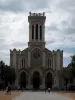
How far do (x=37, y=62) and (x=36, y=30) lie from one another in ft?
42.2

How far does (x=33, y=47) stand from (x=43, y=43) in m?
4.09

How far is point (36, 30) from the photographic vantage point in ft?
464

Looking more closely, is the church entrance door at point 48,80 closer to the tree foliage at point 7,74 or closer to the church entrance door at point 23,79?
the church entrance door at point 23,79

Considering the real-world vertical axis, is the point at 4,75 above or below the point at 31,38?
below

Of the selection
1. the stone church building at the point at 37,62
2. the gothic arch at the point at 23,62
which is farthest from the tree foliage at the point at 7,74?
the gothic arch at the point at 23,62

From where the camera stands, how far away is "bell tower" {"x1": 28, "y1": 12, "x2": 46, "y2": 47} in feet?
459

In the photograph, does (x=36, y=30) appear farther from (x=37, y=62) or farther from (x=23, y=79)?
(x=23, y=79)

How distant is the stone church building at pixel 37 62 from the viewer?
443 feet

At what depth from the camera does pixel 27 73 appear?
135 meters

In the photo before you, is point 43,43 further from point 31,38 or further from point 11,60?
point 11,60

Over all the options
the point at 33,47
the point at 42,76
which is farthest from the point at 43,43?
the point at 42,76

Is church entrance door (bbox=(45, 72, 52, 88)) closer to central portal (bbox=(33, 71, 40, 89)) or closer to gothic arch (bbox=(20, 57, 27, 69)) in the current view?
central portal (bbox=(33, 71, 40, 89))

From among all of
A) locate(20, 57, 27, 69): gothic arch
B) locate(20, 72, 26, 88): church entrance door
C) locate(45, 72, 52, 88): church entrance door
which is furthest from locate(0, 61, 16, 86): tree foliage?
locate(45, 72, 52, 88): church entrance door

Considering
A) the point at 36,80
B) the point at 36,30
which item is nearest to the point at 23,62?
the point at 36,80
